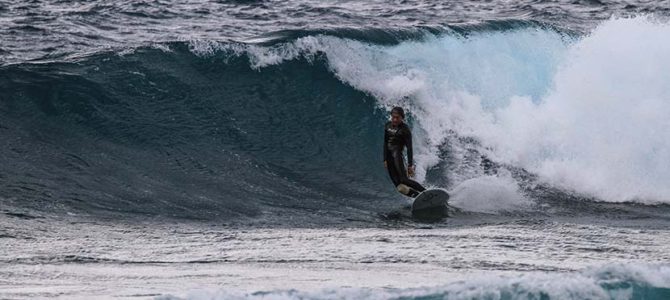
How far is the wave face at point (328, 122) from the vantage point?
14.4 m

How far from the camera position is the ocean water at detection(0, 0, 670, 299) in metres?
9.62

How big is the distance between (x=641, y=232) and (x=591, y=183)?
11.2 ft

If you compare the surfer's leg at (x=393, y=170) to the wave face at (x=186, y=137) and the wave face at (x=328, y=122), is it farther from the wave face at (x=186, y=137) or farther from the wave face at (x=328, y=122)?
the wave face at (x=186, y=137)

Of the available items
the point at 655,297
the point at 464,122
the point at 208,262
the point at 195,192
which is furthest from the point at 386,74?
the point at 655,297

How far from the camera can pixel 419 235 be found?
1177 centimetres

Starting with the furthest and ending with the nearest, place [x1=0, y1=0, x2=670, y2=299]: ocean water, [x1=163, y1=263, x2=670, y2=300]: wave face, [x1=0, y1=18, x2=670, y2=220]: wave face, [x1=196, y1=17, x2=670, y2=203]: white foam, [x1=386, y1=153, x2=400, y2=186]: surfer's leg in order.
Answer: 1. [x1=196, y1=17, x2=670, y2=203]: white foam
2. [x1=0, y1=18, x2=670, y2=220]: wave face
3. [x1=386, y1=153, x2=400, y2=186]: surfer's leg
4. [x1=0, y1=0, x2=670, y2=299]: ocean water
5. [x1=163, y1=263, x2=670, y2=300]: wave face

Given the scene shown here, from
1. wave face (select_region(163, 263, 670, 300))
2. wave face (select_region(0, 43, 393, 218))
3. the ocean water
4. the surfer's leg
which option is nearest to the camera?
wave face (select_region(163, 263, 670, 300))

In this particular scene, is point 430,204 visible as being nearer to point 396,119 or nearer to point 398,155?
point 398,155

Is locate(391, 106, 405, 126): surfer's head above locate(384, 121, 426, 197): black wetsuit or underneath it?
above

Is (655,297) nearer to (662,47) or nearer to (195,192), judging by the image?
(195,192)

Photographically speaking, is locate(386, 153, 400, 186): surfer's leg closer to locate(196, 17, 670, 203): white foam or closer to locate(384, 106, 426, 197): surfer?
locate(384, 106, 426, 197): surfer

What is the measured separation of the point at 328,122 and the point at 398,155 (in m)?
3.77

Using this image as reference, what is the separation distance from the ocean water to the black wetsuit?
1.48ft

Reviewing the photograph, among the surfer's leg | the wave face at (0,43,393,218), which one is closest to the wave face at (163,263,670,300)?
the surfer's leg
